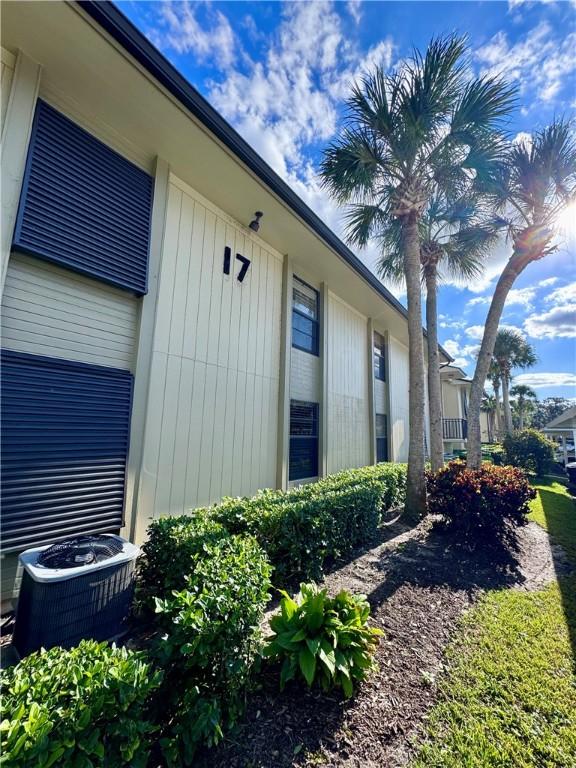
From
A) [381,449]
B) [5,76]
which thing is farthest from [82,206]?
[381,449]

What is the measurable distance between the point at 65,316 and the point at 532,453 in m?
19.3

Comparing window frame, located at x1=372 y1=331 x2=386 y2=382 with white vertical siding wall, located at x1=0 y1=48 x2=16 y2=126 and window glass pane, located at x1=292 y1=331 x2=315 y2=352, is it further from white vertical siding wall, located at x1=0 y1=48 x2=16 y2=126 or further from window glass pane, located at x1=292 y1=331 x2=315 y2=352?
white vertical siding wall, located at x1=0 y1=48 x2=16 y2=126

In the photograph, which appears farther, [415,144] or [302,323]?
[302,323]

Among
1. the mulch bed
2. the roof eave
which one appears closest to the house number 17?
the roof eave

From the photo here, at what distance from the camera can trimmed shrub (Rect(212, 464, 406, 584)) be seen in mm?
4102

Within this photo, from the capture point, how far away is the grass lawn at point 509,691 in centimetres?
209

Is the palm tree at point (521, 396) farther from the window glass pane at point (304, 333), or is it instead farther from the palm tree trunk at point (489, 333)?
the window glass pane at point (304, 333)

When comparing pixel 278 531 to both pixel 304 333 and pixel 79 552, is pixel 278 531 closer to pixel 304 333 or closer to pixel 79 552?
pixel 79 552

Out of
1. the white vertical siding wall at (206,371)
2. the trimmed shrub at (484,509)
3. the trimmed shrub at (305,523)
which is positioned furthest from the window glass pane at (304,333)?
the trimmed shrub at (484,509)

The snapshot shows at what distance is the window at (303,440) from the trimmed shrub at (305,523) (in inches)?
75.1

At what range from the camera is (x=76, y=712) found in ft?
4.84

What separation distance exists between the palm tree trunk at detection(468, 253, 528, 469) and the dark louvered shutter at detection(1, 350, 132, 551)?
8364 mm

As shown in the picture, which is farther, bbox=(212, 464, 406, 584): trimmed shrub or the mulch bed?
bbox=(212, 464, 406, 584): trimmed shrub

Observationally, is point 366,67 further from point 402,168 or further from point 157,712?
point 157,712
